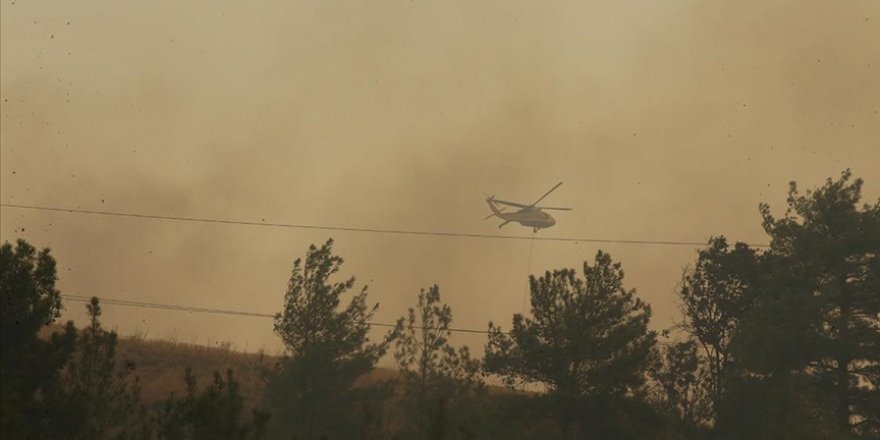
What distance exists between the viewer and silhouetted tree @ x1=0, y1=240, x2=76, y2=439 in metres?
21.7

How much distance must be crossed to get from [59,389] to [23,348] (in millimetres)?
1144

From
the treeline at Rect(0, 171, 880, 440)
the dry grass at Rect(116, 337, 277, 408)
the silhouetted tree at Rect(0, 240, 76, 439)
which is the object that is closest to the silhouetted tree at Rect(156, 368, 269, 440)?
the silhouetted tree at Rect(0, 240, 76, 439)

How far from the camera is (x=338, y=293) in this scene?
43.2 metres

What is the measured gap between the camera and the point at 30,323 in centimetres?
2266

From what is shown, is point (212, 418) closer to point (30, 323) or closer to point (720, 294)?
point (30, 323)

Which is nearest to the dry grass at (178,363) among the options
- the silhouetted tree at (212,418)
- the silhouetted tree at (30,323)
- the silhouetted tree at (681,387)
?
the silhouetted tree at (681,387)

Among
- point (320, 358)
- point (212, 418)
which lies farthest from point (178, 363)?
point (212, 418)

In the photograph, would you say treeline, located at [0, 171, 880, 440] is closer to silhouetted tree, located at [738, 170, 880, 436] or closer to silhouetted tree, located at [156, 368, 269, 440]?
silhouetted tree, located at [738, 170, 880, 436]

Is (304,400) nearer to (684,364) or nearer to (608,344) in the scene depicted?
(608,344)

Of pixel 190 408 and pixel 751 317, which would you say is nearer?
pixel 190 408

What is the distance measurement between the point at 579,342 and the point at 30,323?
24299 millimetres

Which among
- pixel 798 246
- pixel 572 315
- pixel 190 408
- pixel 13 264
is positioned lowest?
pixel 190 408

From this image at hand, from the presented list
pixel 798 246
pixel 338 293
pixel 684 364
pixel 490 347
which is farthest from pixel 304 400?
pixel 798 246

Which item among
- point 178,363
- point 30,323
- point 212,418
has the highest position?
point 178,363
